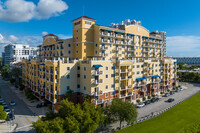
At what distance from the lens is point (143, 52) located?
243ft

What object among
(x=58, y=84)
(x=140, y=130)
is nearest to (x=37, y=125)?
(x=58, y=84)

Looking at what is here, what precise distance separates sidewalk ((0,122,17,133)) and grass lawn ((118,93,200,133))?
27.3 metres

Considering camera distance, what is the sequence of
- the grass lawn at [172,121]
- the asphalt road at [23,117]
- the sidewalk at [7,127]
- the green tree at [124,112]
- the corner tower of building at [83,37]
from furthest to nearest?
the corner tower of building at [83,37] → the asphalt road at [23,117] → the sidewalk at [7,127] → the grass lawn at [172,121] → the green tree at [124,112]

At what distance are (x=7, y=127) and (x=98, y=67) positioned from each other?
1146 inches

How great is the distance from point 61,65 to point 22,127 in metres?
19.4

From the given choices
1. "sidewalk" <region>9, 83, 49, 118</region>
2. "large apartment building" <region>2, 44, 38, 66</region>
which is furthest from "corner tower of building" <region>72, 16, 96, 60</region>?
"large apartment building" <region>2, 44, 38, 66</region>

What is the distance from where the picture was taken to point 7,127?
36469 millimetres

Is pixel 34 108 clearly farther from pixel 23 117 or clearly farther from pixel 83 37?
pixel 83 37

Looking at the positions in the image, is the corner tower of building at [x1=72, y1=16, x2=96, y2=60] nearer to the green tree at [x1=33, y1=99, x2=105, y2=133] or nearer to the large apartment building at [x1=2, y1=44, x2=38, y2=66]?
the green tree at [x1=33, y1=99, x2=105, y2=133]

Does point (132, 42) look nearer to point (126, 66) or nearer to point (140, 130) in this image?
point (126, 66)

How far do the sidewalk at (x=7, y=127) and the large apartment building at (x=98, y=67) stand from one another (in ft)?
39.1

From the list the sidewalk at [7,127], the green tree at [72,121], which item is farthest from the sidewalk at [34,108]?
the green tree at [72,121]

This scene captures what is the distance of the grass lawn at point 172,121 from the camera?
3478 cm

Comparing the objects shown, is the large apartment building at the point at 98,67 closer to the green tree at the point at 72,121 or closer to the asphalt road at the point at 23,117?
the asphalt road at the point at 23,117
